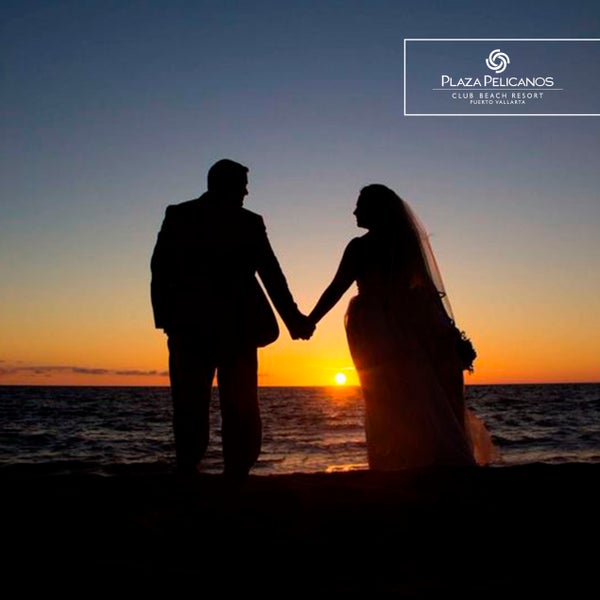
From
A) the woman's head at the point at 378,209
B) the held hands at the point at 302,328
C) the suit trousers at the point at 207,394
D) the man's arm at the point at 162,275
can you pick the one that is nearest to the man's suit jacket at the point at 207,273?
the man's arm at the point at 162,275

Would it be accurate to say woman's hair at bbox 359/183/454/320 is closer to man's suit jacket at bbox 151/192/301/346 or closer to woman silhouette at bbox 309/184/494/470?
woman silhouette at bbox 309/184/494/470

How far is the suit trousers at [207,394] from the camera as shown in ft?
15.9

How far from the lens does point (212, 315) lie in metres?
4.83

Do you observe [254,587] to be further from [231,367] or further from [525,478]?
[525,478]

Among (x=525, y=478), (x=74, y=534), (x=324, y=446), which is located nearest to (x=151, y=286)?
(x=74, y=534)

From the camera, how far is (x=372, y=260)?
6.42m

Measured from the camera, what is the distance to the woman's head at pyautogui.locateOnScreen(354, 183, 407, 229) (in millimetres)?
6430

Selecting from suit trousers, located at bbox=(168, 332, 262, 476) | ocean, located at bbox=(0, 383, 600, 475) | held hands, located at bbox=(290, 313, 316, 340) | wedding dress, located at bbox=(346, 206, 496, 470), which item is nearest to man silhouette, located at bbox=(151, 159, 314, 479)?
suit trousers, located at bbox=(168, 332, 262, 476)

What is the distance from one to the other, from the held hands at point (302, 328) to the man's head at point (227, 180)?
4.80 feet

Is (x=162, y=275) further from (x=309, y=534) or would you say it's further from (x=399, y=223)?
(x=399, y=223)

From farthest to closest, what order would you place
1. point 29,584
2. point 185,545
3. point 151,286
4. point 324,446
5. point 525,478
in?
point 324,446
point 151,286
point 525,478
point 185,545
point 29,584

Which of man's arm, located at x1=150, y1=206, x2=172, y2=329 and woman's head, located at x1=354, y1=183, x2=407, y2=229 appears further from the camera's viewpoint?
woman's head, located at x1=354, y1=183, x2=407, y2=229

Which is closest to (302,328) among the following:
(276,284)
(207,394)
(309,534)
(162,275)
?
(276,284)

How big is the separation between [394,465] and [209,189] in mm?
3081
